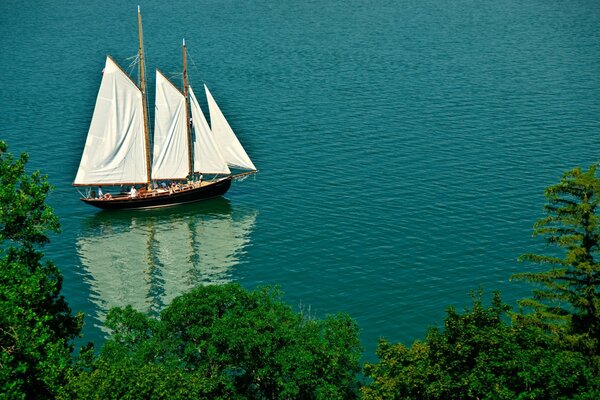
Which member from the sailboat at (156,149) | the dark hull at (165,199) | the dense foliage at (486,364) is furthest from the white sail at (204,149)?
the dense foliage at (486,364)

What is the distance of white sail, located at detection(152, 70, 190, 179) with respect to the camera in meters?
98.9

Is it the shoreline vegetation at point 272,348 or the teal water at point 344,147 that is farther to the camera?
the teal water at point 344,147

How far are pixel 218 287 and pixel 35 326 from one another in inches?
391

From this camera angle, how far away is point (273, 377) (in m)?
43.3

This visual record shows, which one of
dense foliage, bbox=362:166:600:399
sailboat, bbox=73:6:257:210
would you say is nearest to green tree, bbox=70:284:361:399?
dense foliage, bbox=362:166:600:399

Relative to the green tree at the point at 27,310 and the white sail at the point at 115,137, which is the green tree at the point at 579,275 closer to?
the green tree at the point at 27,310

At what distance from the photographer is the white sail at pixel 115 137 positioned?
96562 mm

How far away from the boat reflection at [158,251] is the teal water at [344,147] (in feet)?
0.83

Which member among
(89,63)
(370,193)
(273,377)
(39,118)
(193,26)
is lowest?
(273,377)

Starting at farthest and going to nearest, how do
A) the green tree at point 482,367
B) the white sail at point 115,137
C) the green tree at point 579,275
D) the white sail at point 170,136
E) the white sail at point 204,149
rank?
the white sail at point 170,136
the white sail at point 204,149
the white sail at point 115,137
the green tree at point 579,275
the green tree at point 482,367

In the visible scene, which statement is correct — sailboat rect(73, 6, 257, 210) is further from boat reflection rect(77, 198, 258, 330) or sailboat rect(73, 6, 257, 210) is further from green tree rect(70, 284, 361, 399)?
green tree rect(70, 284, 361, 399)

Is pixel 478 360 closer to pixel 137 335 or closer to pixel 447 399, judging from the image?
pixel 447 399

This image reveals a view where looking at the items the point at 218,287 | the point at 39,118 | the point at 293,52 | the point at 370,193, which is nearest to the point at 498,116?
the point at 370,193

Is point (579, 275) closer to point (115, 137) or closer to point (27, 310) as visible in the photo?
point (27, 310)
